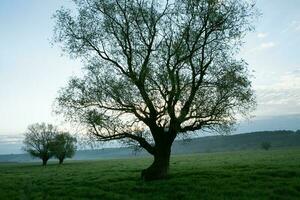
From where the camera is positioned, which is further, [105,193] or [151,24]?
[151,24]

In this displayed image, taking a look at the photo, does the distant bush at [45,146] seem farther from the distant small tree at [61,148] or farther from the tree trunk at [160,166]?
the tree trunk at [160,166]

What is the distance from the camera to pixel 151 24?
1266 inches

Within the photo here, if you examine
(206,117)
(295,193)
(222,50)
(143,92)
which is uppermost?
(222,50)

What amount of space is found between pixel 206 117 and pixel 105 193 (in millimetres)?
9693

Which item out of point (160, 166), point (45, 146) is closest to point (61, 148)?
point (45, 146)

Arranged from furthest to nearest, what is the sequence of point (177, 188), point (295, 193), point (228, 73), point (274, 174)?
1. point (274, 174)
2. point (228, 73)
3. point (177, 188)
4. point (295, 193)

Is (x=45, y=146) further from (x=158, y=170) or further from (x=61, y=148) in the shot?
(x=158, y=170)

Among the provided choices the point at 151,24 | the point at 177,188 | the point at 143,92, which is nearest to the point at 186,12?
the point at 151,24

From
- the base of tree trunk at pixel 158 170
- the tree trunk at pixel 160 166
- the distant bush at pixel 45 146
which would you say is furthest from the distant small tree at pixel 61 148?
the tree trunk at pixel 160 166

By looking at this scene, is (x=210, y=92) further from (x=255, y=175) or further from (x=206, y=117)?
(x=255, y=175)

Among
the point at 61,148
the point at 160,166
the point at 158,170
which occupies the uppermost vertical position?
the point at 61,148

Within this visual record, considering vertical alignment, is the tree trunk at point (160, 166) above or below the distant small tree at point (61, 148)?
below

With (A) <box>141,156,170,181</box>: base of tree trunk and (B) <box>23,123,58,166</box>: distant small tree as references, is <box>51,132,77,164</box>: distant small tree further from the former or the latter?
(A) <box>141,156,170,181</box>: base of tree trunk

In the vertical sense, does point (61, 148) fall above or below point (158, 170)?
above
